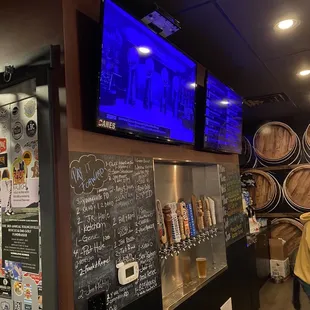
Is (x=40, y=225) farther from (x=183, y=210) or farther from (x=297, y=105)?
(x=297, y=105)

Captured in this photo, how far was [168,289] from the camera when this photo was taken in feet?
8.55

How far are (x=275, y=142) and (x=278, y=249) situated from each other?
5.92 feet

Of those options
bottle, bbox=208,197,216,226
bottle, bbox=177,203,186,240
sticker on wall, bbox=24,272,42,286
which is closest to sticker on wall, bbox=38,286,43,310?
sticker on wall, bbox=24,272,42,286

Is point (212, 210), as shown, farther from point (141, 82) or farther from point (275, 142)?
point (275, 142)

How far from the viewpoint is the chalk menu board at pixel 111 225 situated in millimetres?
1536

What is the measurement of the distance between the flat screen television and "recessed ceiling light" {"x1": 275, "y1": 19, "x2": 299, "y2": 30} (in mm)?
666

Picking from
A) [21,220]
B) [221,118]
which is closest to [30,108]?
[21,220]

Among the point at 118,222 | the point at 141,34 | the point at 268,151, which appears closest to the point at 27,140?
the point at 118,222

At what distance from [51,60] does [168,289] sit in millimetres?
1957

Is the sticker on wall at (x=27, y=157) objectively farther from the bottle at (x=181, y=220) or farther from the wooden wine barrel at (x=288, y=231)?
the wooden wine barrel at (x=288, y=231)

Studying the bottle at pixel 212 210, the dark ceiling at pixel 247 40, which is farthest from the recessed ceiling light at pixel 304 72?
the bottle at pixel 212 210

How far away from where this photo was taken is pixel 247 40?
2637 millimetres

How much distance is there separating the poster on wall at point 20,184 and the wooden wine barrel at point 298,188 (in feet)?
15.5

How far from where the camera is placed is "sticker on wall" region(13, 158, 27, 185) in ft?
5.59
